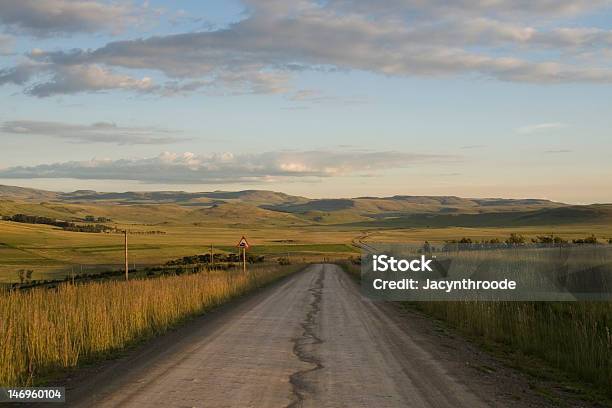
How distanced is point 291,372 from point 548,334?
721 centimetres

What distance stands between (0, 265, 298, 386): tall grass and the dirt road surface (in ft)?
3.24

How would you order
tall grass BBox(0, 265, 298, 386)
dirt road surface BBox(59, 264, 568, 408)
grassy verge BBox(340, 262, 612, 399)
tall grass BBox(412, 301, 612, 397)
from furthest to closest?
tall grass BBox(412, 301, 612, 397), grassy verge BBox(340, 262, 612, 399), tall grass BBox(0, 265, 298, 386), dirt road surface BBox(59, 264, 568, 408)

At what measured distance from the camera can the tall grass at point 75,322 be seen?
11.3 m

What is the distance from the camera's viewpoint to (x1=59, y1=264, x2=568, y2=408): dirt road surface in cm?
900

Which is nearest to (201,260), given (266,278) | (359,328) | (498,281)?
(266,278)

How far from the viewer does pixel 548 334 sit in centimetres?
1491

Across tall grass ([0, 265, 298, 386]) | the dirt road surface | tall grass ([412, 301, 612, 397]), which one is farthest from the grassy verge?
tall grass ([0, 265, 298, 386])

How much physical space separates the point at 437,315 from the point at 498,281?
4.86 m

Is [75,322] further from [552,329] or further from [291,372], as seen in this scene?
[552,329]

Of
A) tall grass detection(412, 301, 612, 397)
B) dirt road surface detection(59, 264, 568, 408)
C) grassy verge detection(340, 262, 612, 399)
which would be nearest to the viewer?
dirt road surface detection(59, 264, 568, 408)

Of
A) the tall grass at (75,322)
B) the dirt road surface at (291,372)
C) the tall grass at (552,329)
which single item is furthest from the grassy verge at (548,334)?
the tall grass at (75,322)

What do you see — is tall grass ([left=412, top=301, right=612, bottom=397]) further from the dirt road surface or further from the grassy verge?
the dirt road surface

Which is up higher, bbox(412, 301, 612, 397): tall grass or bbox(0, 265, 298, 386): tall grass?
bbox(0, 265, 298, 386): tall grass

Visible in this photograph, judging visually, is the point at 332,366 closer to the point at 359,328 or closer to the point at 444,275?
the point at 359,328
